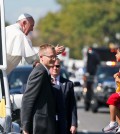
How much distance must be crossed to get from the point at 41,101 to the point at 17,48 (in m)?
1.99

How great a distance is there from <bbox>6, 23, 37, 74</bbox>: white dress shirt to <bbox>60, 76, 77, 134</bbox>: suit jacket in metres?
0.61

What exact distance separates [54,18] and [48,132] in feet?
455

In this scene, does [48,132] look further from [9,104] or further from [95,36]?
[95,36]

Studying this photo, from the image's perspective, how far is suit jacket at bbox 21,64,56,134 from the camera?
414 inches

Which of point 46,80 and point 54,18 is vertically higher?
point 54,18

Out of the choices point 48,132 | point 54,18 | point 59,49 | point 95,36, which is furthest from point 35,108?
point 54,18

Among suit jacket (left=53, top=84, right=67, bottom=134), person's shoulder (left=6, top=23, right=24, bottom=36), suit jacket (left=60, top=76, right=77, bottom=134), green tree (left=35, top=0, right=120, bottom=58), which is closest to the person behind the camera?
suit jacket (left=53, top=84, right=67, bottom=134)

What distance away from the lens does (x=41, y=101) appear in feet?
34.9

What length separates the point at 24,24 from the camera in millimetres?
12914

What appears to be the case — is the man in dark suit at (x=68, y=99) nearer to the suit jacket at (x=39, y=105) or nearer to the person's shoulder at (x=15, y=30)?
the person's shoulder at (x=15, y=30)

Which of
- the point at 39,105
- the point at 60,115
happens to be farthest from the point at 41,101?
the point at 60,115

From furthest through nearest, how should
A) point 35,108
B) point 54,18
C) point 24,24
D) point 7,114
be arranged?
point 54,18 → point 24,24 → point 7,114 → point 35,108

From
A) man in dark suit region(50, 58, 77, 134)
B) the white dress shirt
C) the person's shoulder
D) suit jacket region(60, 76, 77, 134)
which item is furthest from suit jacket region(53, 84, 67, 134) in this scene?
the person's shoulder

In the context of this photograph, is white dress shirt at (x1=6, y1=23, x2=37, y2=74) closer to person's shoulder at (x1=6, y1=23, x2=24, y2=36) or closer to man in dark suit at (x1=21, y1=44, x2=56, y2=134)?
person's shoulder at (x1=6, y1=23, x2=24, y2=36)
